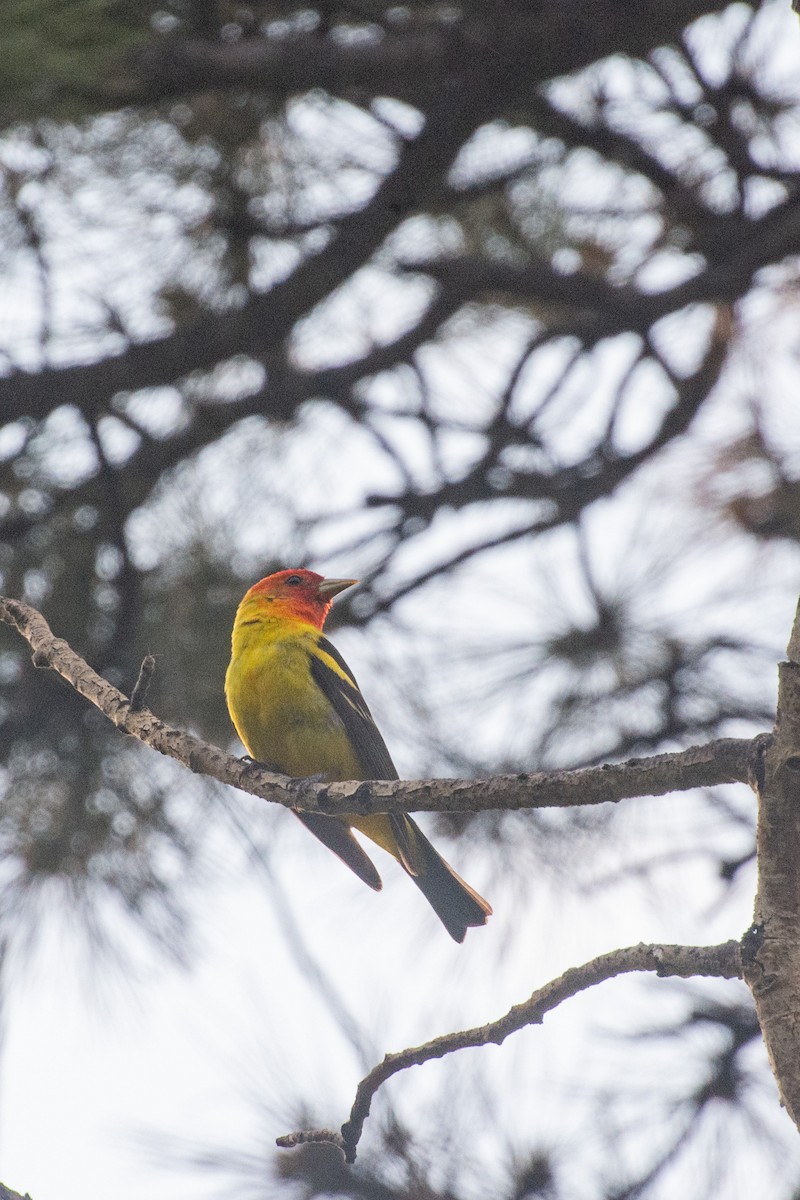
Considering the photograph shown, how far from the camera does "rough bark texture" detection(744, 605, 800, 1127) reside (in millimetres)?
1491

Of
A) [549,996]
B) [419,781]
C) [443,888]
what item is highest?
[443,888]

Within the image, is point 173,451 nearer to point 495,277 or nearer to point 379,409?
point 379,409

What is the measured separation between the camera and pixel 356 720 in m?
3.50

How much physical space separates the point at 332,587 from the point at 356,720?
51cm

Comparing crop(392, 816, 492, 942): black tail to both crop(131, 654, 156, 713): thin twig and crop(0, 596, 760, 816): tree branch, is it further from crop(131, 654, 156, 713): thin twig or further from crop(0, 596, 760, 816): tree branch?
crop(131, 654, 156, 713): thin twig

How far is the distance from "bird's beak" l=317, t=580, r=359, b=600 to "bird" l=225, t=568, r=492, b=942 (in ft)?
0.79

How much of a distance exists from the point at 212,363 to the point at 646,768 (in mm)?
2389

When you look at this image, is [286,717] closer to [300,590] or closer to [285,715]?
[285,715]

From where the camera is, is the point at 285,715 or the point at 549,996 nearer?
the point at 549,996

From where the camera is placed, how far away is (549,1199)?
9.92 ft

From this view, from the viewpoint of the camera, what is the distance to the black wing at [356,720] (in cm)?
348

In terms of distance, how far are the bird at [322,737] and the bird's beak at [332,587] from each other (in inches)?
9.5

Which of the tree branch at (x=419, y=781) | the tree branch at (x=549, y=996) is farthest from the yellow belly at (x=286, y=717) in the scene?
the tree branch at (x=549, y=996)

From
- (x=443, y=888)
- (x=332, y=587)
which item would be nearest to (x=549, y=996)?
(x=443, y=888)
